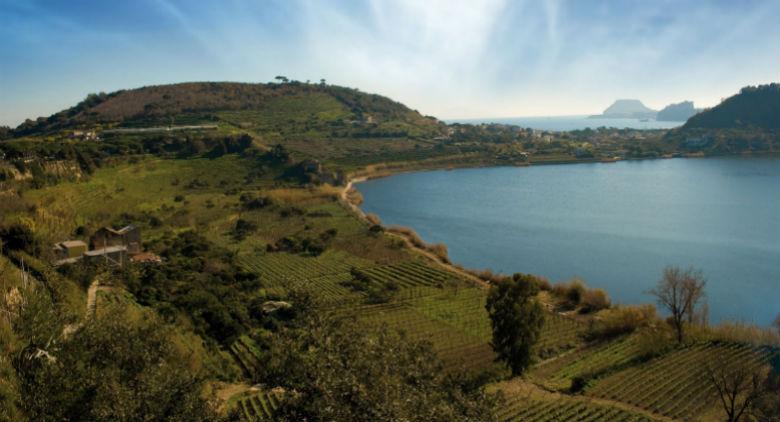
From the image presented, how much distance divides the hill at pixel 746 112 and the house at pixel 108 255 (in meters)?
167

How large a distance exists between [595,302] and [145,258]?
32384 mm

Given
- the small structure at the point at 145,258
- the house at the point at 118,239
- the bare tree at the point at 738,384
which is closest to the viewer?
the bare tree at the point at 738,384

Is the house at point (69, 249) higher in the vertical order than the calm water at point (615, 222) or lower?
higher

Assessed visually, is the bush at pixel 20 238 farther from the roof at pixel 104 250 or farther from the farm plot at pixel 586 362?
the farm plot at pixel 586 362

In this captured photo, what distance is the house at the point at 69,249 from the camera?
107 feet

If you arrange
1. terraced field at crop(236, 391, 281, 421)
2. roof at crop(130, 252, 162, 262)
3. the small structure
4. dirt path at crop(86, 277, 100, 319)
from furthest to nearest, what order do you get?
roof at crop(130, 252, 162, 262)
the small structure
dirt path at crop(86, 277, 100, 319)
terraced field at crop(236, 391, 281, 421)

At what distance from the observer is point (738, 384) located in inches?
748

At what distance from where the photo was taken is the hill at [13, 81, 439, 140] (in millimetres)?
109438

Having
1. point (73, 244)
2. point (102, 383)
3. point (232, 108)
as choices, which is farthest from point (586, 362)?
point (232, 108)

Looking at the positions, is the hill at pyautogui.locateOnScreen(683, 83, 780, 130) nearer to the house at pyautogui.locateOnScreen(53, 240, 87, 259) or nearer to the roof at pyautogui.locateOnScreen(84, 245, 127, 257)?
the roof at pyautogui.locateOnScreen(84, 245, 127, 257)

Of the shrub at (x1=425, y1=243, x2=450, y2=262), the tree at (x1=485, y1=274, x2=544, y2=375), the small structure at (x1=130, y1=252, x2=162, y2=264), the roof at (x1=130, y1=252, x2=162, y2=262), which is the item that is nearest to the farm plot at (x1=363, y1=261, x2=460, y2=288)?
the shrub at (x1=425, y1=243, x2=450, y2=262)

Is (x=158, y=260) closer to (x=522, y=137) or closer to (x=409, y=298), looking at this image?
(x=409, y=298)

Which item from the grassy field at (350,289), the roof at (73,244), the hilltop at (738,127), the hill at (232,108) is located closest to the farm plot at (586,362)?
the grassy field at (350,289)

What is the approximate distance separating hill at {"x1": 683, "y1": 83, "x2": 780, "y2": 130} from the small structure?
165 metres
